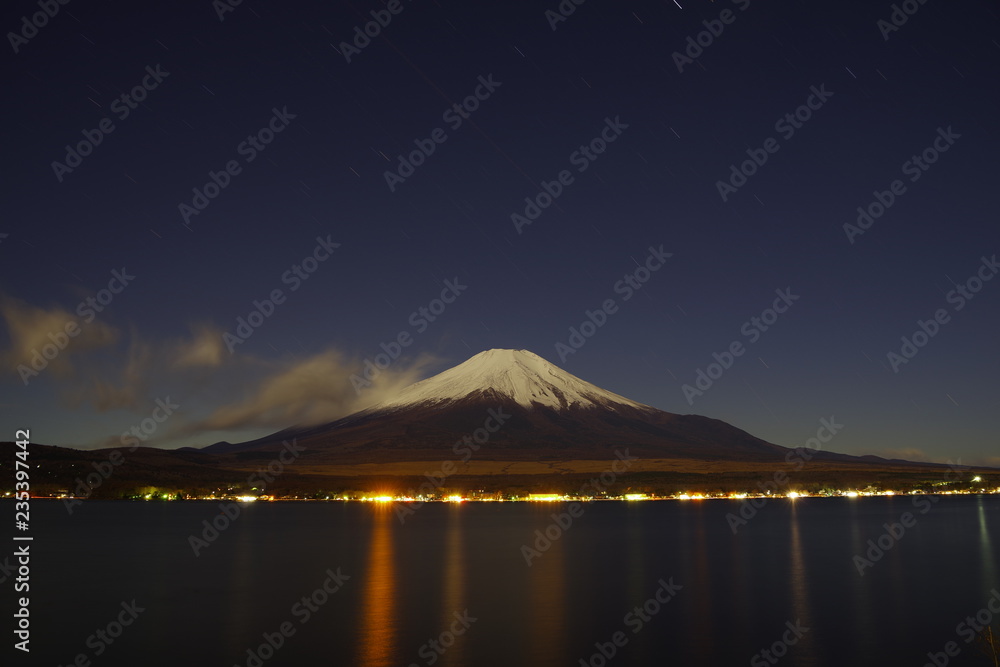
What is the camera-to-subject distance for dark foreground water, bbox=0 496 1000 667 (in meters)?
28.4

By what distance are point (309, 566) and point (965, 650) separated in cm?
3687

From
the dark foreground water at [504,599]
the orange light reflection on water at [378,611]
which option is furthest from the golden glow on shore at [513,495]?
the orange light reflection on water at [378,611]

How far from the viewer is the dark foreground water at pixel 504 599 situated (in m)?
28.4

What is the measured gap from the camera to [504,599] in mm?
38719

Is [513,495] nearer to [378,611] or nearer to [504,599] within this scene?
[504,599]

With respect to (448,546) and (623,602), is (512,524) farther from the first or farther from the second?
(623,602)

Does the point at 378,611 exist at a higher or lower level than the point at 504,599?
lower

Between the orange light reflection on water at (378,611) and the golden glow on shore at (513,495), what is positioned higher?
the golden glow on shore at (513,495)

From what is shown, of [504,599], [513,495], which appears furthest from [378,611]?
[513,495]

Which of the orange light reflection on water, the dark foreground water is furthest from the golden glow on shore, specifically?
the orange light reflection on water

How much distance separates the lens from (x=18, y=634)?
98.8ft

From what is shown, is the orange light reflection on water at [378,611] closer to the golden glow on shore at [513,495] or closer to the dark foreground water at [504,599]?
the dark foreground water at [504,599]

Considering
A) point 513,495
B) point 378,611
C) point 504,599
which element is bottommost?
point 378,611

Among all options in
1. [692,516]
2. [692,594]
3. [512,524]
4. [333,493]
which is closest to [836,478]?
[692,516]
